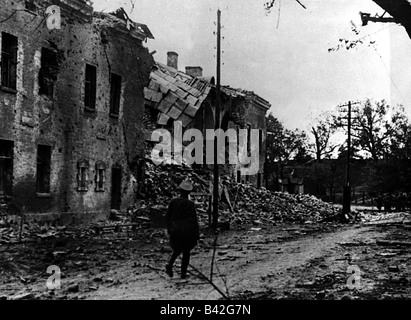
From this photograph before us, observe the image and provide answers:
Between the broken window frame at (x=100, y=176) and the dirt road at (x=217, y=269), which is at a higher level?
the broken window frame at (x=100, y=176)

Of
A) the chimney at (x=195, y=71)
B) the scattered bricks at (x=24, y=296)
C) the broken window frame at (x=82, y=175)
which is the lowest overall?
the scattered bricks at (x=24, y=296)

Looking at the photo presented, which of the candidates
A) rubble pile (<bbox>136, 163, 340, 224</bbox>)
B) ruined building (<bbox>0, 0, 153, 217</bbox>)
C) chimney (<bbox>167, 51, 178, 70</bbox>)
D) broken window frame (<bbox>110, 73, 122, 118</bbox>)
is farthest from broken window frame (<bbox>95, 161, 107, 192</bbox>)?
chimney (<bbox>167, 51, 178, 70</bbox>)

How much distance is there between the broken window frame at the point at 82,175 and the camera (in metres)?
17.7

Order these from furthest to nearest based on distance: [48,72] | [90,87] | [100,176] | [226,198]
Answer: [226,198] → [100,176] → [90,87] → [48,72]

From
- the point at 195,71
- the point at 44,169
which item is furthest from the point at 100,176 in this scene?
the point at 195,71

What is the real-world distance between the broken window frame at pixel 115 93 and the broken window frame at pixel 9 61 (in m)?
5.21

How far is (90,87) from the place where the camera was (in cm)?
1842

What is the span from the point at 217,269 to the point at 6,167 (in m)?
8.00

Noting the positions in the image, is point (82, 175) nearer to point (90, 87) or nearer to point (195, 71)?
point (90, 87)

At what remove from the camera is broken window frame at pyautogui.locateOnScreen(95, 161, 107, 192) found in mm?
18739

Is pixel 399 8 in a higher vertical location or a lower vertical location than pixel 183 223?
higher

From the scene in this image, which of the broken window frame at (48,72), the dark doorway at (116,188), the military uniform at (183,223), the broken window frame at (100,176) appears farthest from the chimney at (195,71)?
the military uniform at (183,223)

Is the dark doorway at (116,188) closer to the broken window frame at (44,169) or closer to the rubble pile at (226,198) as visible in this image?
the rubble pile at (226,198)

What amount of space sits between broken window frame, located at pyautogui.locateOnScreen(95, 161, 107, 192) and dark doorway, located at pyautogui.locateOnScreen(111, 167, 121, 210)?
0.89m
